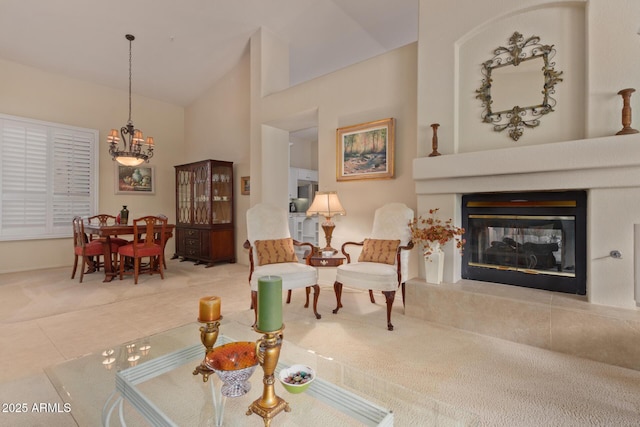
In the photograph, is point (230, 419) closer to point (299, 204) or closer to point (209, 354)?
point (209, 354)

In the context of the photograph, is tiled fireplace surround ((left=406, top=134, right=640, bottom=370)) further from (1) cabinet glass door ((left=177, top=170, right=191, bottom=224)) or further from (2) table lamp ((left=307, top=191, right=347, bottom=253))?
(1) cabinet glass door ((left=177, top=170, right=191, bottom=224))

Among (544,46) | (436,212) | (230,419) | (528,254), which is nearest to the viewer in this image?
(230,419)

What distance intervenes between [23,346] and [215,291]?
1.83 meters

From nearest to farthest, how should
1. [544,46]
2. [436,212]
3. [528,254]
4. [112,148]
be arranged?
1. [544,46]
2. [528,254]
3. [436,212]
4. [112,148]

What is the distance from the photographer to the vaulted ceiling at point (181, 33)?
4.24 metres

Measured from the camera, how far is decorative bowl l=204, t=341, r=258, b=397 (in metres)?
1.23

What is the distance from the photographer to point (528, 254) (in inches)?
111

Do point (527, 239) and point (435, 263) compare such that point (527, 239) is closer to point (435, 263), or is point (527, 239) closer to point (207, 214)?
point (435, 263)

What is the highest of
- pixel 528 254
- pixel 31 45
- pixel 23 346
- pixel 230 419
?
pixel 31 45

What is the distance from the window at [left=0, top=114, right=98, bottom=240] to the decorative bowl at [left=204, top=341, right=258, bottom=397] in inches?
228

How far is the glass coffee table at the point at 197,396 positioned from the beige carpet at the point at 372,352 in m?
0.11

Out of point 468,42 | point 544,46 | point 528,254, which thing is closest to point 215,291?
point 528,254

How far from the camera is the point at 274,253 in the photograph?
325cm

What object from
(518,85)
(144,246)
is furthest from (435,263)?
(144,246)
